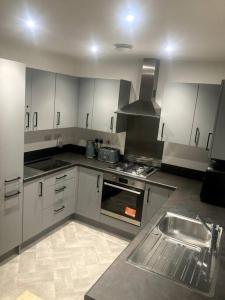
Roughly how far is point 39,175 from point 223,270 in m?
2.14

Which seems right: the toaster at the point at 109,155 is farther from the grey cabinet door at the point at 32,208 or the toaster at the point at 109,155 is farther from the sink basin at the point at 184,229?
the sink basin at the point at 184,229

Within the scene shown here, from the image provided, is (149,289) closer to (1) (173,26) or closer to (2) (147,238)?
(2) (147,238)

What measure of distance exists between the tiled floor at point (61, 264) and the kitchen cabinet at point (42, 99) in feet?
4.94

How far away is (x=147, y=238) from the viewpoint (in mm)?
1748

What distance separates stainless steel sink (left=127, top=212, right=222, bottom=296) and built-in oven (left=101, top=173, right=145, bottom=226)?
1.02 m

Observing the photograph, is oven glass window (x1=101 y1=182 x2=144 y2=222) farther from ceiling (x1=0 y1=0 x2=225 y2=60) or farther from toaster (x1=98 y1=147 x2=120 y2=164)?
ceiling (x1=0 y1=0 x2=225 y2=60)

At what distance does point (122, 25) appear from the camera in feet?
6.06

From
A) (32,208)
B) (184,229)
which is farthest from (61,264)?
(184,229)

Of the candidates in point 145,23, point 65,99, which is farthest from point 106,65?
point 145,23

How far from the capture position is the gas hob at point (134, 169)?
320 centimetres

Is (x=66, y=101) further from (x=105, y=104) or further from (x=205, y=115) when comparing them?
(x=205, y=115)

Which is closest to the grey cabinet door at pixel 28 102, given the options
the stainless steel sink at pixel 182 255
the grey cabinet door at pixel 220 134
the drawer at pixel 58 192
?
the drawer at pixel 58 192

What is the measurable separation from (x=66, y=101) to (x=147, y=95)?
3.81 feet

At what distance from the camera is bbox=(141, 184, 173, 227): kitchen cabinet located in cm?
295
